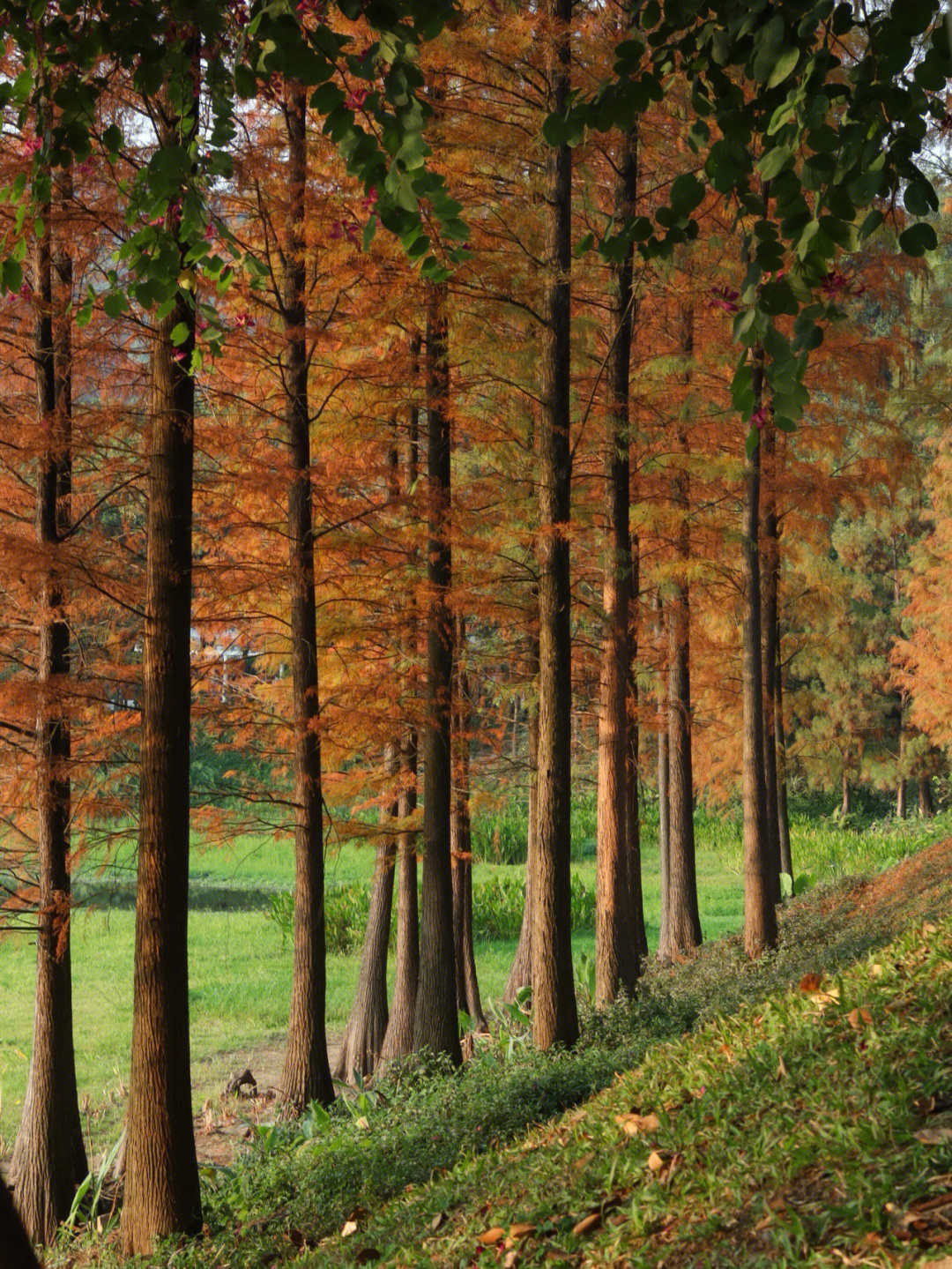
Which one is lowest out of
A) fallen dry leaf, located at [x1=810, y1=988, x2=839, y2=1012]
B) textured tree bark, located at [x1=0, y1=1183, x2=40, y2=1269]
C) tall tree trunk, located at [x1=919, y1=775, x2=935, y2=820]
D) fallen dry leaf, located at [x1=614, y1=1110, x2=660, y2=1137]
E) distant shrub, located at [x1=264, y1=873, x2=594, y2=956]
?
distant shrub, located at [x1=264, y1=873, x2=594, y2=956]

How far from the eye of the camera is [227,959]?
71.8 ft

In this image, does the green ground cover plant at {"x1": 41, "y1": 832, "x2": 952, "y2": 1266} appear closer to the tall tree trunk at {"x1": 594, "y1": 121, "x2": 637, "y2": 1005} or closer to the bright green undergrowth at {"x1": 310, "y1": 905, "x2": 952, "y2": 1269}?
the bright green undergrowth at {"x1": 310, "y1": 905, "x2": 952, "y2": 1269}

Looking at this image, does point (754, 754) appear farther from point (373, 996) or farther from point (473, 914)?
point (473, 914)

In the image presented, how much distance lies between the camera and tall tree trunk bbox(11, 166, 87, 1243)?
8.98 m

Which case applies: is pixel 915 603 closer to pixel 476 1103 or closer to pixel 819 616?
pixel 819 616

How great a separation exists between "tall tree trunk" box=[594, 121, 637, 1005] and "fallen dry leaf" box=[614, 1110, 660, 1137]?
22.0ft

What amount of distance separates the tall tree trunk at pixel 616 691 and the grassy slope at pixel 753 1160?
560cm

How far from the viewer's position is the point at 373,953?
14195 mm

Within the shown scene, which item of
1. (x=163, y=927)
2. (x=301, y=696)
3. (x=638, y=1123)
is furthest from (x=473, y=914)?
(x=638, y=1123)

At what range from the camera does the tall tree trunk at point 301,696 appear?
10055mm

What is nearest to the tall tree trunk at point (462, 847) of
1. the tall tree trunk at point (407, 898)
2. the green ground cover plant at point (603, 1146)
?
the tall tree trunk at point (407, 898)

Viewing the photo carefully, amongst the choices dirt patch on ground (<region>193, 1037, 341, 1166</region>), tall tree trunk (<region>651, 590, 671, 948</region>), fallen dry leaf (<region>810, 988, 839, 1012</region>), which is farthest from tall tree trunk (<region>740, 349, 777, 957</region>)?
fallen dry leaf (<region>810, 988, 839, 1012</region>)

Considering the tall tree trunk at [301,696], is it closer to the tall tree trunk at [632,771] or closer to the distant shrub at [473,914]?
the tall tree trunk at [632,771]

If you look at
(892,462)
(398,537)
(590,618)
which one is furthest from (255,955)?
(892,462)
